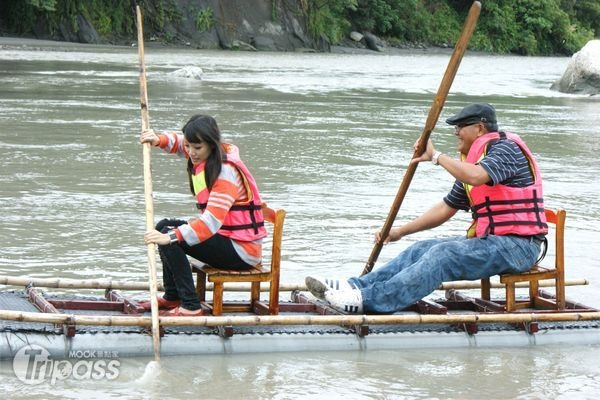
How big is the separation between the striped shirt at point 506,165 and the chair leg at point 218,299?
5.20 ft

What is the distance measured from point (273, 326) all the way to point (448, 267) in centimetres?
104

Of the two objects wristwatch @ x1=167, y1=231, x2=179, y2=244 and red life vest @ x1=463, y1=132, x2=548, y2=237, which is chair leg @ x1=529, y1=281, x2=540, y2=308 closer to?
red life vest @ x1=463, y1=132, x2=548, y2=237

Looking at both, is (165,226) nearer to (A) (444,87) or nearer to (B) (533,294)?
(A) (444,87)

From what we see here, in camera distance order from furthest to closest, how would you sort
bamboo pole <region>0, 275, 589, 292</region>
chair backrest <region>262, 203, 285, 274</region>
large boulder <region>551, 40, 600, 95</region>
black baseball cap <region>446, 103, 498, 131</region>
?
1. large boulder <region>551, 40, 600, 95</region>
2. bamboo pole <region>0, 275, 589, 292</region>
3. black baseball cap <region>446, 103, 498, 131</region>
4. chair backrest <region>262, 203, 285, 274</region>

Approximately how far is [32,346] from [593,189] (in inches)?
358

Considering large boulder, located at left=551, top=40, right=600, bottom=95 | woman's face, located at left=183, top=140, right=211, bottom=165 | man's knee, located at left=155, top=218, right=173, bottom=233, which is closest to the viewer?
woman's face, located at left=183, top=140, right=211, bottom=165

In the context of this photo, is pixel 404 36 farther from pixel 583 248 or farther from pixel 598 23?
pixel 583 248

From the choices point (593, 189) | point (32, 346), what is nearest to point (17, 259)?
point (32, 346)

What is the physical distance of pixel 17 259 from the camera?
27.9 ft

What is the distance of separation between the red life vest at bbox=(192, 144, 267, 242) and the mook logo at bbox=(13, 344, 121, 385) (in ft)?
3.05

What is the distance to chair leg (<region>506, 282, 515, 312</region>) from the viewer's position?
6586 mm

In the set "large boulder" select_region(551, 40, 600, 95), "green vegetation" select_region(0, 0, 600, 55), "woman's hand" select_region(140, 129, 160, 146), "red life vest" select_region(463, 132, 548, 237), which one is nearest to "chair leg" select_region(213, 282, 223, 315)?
"woman's hand" select_region(140, 129, 160, 146)

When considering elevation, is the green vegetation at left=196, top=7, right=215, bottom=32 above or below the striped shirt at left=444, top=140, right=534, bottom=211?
above

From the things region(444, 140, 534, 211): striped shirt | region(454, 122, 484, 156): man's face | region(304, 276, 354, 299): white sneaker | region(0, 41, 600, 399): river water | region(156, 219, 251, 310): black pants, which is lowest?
region(0, 41, 600, 399): river water
